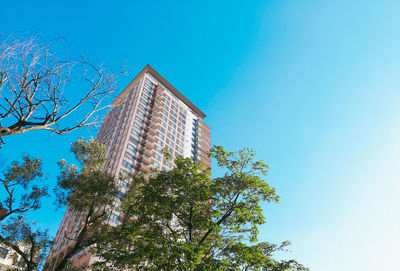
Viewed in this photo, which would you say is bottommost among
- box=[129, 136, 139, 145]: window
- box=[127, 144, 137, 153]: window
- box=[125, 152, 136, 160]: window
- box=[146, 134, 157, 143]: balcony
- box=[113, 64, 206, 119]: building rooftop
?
box=[125, 152, 136, 160]: window

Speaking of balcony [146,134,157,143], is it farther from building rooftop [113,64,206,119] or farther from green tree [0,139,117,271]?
green tree [0,139,117,271]

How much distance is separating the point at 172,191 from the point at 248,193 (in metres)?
→ 4.02

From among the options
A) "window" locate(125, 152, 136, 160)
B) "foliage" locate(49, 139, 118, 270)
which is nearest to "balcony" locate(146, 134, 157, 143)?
"window" locate(125, 152, 136, 160)

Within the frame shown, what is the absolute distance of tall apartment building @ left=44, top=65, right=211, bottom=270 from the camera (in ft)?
161

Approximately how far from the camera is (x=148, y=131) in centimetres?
5759

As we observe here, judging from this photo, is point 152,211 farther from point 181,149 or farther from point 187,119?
point 187,119

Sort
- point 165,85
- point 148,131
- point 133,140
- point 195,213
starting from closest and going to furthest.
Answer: point 195,213, point 133,140, point 148,131, point 165,85

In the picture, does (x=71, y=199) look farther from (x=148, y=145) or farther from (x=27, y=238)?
(x=148, y=145)

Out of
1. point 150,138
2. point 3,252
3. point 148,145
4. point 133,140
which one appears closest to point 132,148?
point 133,140

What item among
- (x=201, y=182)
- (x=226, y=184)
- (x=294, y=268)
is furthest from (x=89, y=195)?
(x=294, y=268)

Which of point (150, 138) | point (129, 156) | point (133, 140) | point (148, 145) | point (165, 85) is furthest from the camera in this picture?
point (165, 85)

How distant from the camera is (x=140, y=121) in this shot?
57938 mm

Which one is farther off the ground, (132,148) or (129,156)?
(132,148)

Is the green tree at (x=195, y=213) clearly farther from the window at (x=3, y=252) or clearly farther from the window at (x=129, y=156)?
the window at (x=129, y=156)
